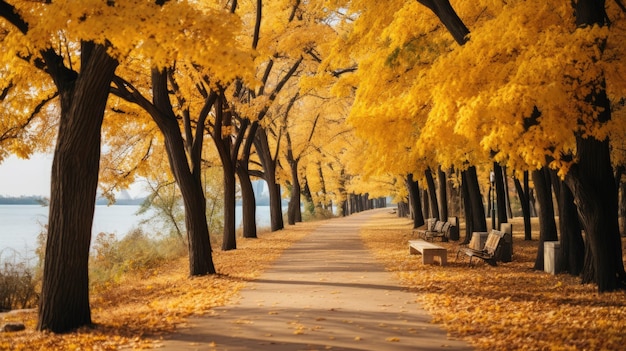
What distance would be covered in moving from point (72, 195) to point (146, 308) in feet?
8.70

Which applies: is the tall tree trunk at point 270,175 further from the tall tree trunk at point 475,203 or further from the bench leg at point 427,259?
the bench leg at point 427,259

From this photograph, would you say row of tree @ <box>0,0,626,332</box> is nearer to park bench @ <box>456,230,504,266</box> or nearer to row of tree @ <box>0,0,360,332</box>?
row of tree @ <box>0,0,360,332</box>

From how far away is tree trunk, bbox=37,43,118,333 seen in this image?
902cm

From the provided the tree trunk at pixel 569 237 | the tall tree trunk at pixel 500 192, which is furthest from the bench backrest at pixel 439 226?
the tree trunk at pixel 569 237

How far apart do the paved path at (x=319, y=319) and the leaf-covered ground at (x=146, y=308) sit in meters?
0.43

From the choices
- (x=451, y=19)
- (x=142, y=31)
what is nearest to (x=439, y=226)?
(x=451, y=19)

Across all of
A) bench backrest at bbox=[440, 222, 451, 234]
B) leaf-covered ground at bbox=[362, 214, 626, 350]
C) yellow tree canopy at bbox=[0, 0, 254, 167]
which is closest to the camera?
leaf-covered ground at bbox=[362, 214, 626, 350]

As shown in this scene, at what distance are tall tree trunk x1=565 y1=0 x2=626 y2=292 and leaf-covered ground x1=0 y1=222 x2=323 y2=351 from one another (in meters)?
6.43

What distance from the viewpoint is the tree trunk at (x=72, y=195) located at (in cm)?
902

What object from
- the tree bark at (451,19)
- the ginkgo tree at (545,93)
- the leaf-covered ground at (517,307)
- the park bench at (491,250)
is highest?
the tree bark at (451,19)

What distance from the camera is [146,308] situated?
35.3ft

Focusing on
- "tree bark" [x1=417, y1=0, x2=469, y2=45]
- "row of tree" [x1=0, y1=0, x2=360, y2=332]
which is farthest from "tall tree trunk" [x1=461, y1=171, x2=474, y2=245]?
"tree bark" [x1=417, y1=0, x2=469, y2=45]

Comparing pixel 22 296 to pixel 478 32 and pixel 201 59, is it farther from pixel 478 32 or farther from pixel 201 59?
pixel 478 32

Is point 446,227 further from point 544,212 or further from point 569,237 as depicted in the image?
point 569,237
